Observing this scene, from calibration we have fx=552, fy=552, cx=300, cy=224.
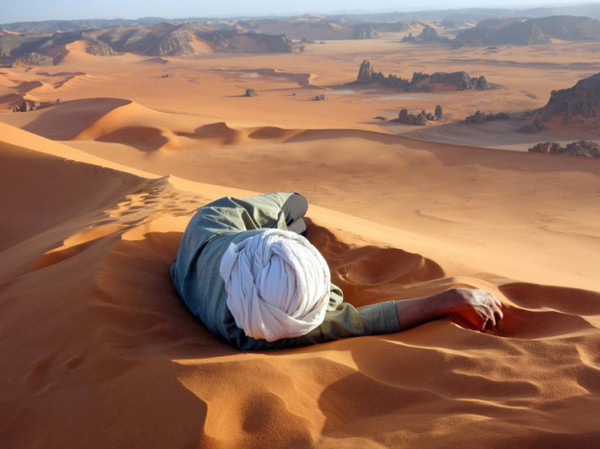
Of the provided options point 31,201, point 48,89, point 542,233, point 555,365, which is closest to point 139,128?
point 31,201

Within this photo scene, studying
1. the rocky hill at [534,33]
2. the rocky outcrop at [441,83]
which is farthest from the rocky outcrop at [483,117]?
the rocky hill at [534,33]

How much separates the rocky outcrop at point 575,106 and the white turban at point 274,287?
565 inches

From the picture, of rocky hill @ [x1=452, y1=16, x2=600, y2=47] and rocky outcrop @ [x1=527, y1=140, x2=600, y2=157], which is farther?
rocky hill @ [x1=452, y1=16, x2=600, y2=47]

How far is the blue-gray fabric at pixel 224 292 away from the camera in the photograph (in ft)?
8.02

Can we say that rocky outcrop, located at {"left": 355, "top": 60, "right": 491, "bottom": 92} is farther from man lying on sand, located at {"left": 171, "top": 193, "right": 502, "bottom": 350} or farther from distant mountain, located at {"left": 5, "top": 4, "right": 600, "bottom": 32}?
distant mountain, located at {"left": 5, "top": 4, "right": 600, "bottom": 32}

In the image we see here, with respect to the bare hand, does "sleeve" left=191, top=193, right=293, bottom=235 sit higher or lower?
higher

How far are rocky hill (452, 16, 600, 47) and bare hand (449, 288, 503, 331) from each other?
181ft

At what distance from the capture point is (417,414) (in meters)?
1.78

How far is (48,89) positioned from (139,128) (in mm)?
15418

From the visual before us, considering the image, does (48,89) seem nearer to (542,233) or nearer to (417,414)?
(542,233)

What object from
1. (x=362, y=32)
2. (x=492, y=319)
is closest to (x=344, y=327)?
(x=492, y=319)

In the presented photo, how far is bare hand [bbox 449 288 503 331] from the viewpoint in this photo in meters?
2.50

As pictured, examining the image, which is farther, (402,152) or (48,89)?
(48,89)

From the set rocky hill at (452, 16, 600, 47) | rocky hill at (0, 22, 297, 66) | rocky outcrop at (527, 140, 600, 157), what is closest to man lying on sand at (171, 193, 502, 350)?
rocky outcrop at (527, 140, 600, 157)
